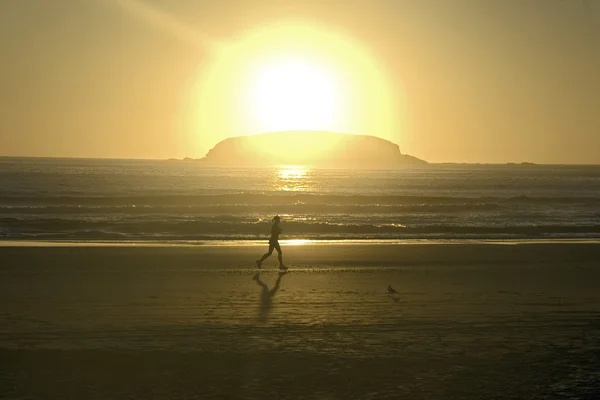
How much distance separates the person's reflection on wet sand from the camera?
13172mm

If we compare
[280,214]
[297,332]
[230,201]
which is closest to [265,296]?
[297,332]

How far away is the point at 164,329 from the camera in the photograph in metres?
11.8

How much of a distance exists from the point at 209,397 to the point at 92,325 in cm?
451

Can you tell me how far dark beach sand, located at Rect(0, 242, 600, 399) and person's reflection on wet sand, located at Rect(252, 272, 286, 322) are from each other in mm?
45

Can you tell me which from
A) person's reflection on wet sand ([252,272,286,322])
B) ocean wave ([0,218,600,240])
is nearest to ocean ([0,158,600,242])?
Answer: ocean wave ([0,218,600,240])

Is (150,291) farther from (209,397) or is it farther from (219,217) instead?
(219,217)

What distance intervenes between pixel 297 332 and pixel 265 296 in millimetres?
3676

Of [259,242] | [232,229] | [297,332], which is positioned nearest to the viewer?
[297,332]

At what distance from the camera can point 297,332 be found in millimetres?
11680

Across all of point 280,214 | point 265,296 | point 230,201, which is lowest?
point 280,214

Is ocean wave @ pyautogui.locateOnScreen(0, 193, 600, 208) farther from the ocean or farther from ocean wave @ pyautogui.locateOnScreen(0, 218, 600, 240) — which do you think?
ocean wave @ pyautogui.locateOnScreen(0, 218, 600, 240)

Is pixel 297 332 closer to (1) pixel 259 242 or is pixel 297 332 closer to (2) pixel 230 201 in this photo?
(1) pixel 259 242

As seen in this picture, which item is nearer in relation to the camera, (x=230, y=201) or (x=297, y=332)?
(x=297, y=332)

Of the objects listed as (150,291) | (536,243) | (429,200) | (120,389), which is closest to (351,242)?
(536,243)
